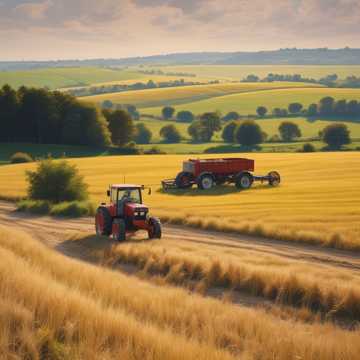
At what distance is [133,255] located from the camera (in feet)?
70.7

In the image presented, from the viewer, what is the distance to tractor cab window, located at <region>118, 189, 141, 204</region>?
25812mm

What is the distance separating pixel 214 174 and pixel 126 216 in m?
17.4

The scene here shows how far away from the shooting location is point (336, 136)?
10175 centimetres

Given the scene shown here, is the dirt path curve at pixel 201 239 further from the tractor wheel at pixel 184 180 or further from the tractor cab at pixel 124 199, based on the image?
the tractor wheel at pixel 184 180

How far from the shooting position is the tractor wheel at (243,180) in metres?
41.9

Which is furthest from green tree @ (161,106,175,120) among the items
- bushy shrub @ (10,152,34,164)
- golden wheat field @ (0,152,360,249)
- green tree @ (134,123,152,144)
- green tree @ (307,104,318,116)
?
golden wheat field @ (0,152,360,249)

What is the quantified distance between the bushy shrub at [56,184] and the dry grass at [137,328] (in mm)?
24078

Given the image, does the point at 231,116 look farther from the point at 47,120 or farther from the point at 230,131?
the point at 47,120

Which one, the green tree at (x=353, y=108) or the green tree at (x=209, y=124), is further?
the green tree at (x=353, y=108)

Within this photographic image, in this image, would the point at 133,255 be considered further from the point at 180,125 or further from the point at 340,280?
the point at 180,125

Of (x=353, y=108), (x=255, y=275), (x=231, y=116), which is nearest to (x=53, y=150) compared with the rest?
(x=255, y=275)

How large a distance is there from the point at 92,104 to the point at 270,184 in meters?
51.8

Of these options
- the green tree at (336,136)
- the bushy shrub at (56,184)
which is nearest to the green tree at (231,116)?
the green tree at (336,136)

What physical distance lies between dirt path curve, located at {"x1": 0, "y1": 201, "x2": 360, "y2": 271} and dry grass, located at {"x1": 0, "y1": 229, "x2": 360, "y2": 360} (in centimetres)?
817
